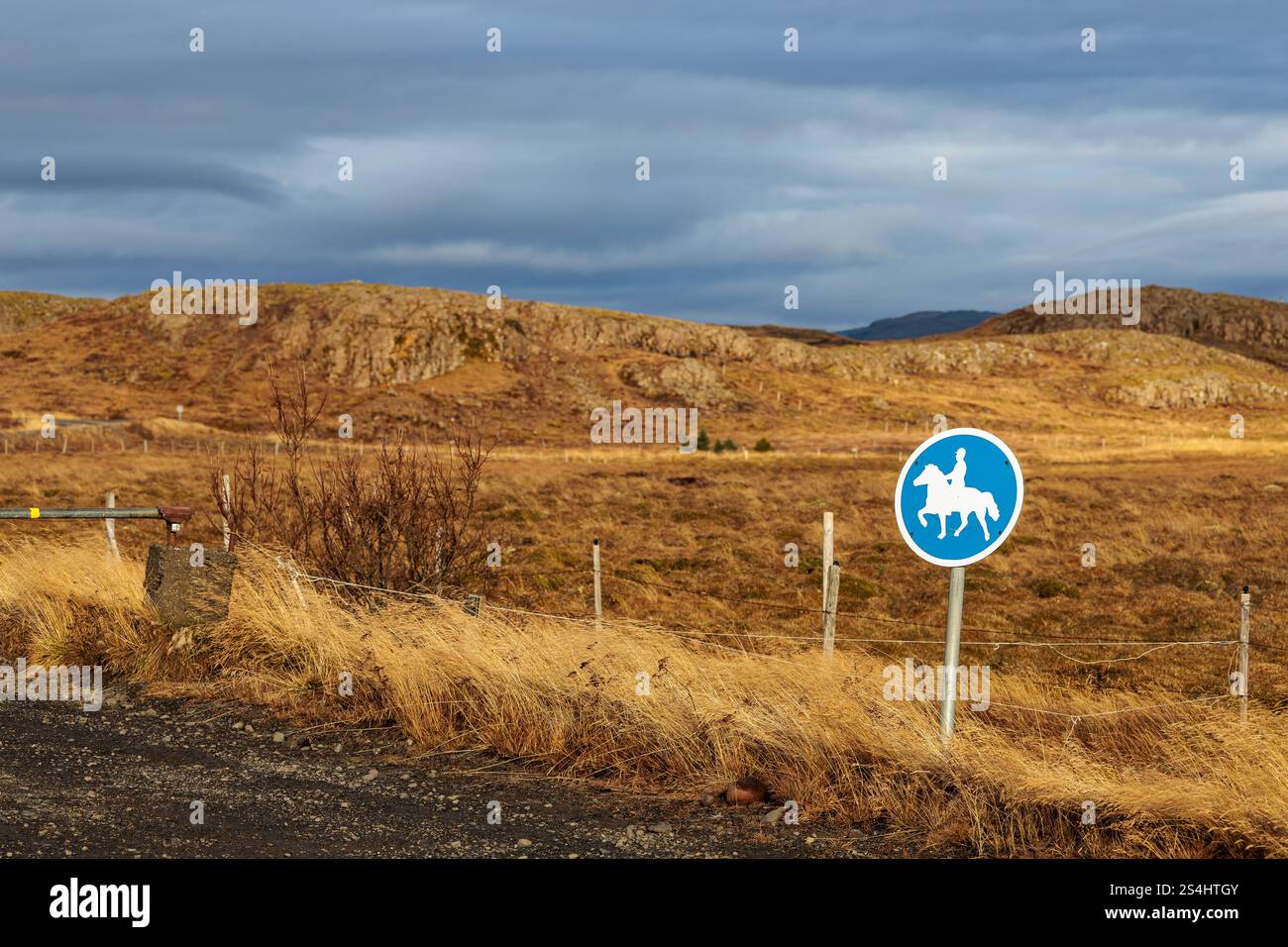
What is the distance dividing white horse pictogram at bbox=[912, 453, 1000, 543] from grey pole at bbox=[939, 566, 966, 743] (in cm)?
30

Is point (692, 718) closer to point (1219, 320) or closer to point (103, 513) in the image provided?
point (103, 513)

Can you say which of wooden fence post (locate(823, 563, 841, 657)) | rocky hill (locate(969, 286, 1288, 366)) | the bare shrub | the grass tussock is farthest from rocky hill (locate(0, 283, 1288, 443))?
the grass tussock

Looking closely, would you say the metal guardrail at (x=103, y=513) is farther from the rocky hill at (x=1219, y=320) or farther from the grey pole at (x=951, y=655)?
the rocky hill at (x=1219, y=320)

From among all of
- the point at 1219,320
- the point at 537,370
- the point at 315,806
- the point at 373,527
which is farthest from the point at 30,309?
the point at 315,806

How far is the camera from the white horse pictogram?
5957 millimetres

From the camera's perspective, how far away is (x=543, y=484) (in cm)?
3897

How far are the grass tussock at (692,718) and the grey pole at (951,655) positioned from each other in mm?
115

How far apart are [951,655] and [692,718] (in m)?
1.50

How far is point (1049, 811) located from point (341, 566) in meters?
7.35

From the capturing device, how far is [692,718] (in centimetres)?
650

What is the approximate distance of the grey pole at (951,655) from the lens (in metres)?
6.06

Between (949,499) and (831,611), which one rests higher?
(949,499)

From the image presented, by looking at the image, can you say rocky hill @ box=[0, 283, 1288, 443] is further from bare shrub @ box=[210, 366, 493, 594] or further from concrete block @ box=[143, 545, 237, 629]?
concrete block @ box=[143, 545, 237, 629]
